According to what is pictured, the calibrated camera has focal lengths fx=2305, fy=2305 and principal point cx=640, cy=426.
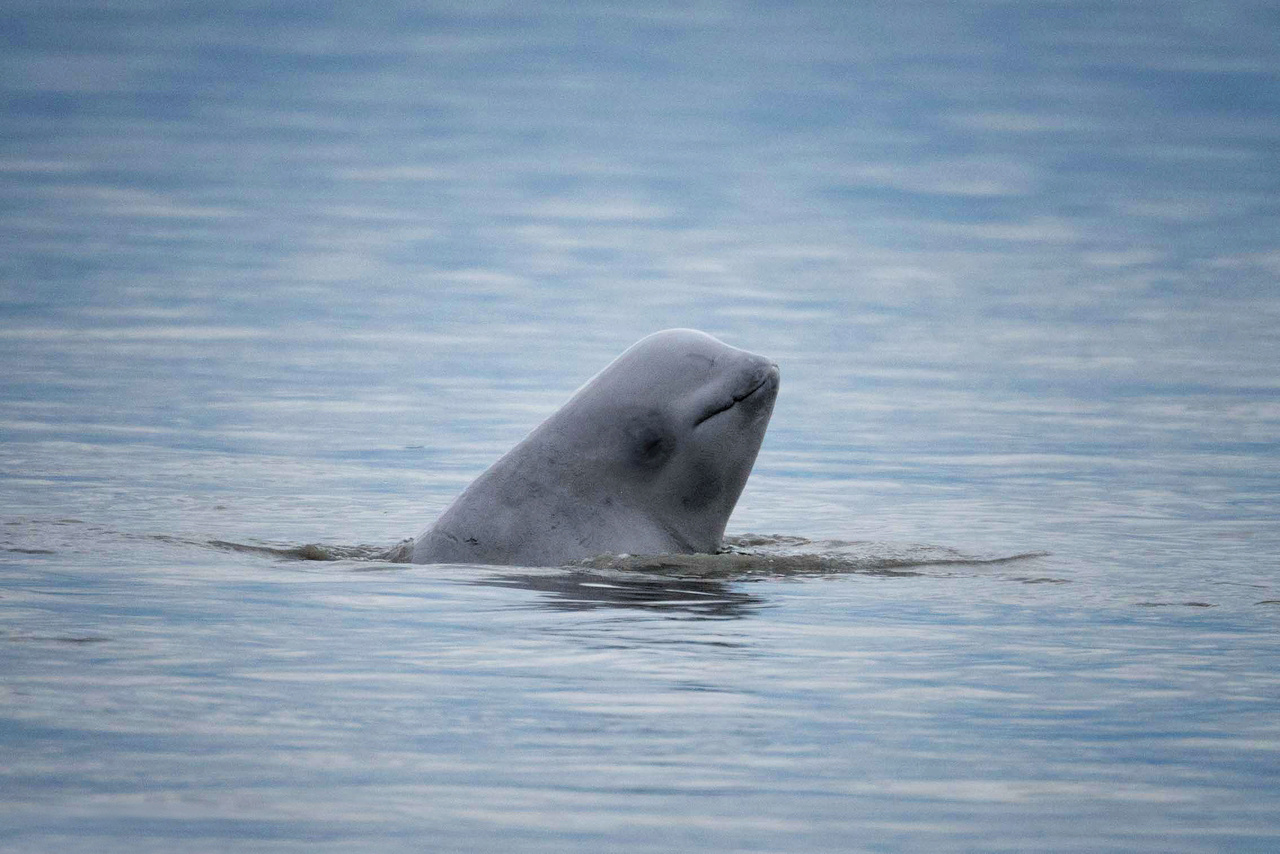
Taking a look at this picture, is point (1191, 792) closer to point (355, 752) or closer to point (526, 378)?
point (355, 752)

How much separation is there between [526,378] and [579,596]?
22.7 meters

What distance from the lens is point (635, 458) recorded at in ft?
40.3

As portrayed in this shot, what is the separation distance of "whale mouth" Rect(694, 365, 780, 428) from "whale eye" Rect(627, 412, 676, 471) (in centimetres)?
18

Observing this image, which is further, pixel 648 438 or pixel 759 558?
pixel 759 558

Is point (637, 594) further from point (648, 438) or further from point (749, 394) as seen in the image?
point (749, 394)

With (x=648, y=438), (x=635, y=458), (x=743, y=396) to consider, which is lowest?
(x=635, y=458)

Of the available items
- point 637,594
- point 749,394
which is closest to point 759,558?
point 749,394

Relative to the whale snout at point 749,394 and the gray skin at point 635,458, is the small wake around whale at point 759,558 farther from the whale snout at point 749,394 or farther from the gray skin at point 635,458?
the whale snout at point 749,394

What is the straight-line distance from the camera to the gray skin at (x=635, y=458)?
1227 cm

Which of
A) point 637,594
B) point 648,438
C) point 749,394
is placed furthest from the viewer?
point 749,394

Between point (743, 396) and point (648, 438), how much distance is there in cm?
56

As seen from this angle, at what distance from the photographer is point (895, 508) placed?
1848 centimetres

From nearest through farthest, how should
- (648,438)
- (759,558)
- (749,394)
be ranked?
(648,438) < (749,394) < (759,558)

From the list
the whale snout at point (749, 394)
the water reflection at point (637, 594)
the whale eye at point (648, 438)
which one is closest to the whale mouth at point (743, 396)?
the whale snout at point (749, 394)
